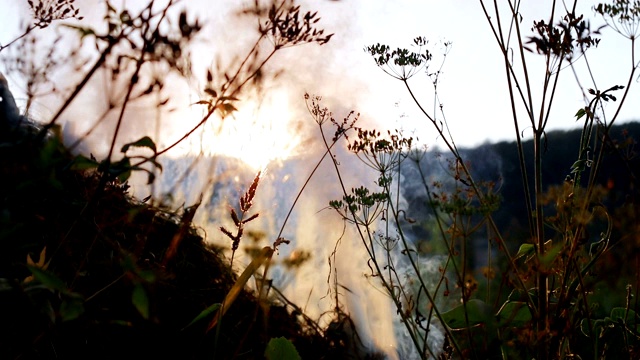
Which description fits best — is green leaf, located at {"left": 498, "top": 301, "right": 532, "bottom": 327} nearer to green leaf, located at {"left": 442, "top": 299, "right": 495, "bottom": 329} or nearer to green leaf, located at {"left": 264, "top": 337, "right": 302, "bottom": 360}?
green leaf, located at {"left": 442, "top": 299, "right": 495, "bottom": 329}

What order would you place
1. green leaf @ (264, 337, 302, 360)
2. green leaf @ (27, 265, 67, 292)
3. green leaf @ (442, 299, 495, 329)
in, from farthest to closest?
green leaf @ (264, 337, 302, 360), green leaf @ (442, 299, 495, 329), green leaf @ (27, 265, 67, 292)

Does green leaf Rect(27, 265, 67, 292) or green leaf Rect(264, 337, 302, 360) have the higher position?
green leaf Rect(27, 265, 67, 292)

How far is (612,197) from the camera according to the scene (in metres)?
1.00

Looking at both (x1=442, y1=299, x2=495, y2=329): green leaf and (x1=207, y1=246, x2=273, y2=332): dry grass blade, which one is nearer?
(x1=207, y1=246, x2=273, y2=332): dry grass blade

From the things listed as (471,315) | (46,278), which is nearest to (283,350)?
(471,315)

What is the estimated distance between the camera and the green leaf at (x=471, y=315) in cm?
122

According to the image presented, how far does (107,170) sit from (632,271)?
0.98m

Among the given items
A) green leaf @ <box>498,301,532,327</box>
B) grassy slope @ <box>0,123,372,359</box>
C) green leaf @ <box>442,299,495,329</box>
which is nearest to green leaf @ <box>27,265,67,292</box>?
grassy slope @ <box>0,123,372,359</box>

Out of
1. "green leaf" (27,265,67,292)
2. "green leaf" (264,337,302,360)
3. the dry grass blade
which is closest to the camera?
"green leaf" (27,265,67,292)

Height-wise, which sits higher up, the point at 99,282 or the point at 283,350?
the point at 99,282

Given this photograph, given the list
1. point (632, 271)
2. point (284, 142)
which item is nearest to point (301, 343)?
point (284, 142)

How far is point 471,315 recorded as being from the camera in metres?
1.34

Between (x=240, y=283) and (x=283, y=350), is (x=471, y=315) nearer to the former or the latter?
(x=283, y=350)

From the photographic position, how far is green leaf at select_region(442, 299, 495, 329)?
1.22 meters
